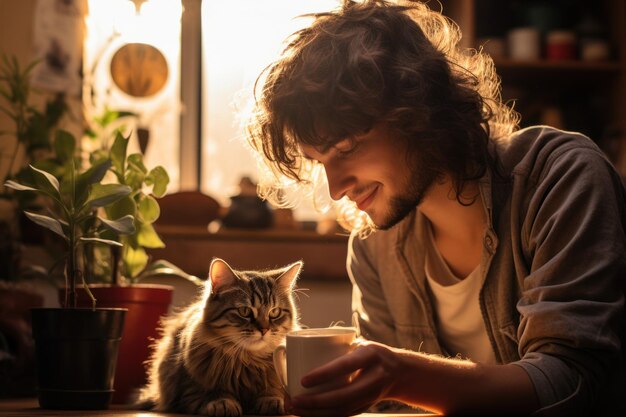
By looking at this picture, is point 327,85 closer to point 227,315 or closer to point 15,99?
point 227,315

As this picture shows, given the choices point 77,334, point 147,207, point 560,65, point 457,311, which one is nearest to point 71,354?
point 77,334

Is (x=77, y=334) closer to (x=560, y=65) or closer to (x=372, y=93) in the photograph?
(x=372, y=93)

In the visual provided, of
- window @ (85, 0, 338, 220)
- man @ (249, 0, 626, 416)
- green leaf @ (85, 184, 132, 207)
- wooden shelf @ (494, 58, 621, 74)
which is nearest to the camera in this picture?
man @ (249, 0, 626, 416)

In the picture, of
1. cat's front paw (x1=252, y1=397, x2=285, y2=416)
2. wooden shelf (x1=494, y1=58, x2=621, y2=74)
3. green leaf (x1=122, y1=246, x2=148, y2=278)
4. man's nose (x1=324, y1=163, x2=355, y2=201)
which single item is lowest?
cat's front paw (x1=252, y1=397, x2=285, y2=416)

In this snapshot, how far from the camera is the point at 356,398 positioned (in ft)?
3.40

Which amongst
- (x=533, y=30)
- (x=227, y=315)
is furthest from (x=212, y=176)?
(x=227, y=315)

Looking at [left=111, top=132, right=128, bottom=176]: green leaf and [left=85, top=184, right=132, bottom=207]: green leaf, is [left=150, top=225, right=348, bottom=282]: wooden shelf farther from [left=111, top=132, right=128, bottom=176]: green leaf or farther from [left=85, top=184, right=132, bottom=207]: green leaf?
[left=85, top=184, right=132, bottom=207]: green leaf

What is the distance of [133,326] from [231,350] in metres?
0.41

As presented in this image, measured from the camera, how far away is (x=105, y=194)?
4.57ft

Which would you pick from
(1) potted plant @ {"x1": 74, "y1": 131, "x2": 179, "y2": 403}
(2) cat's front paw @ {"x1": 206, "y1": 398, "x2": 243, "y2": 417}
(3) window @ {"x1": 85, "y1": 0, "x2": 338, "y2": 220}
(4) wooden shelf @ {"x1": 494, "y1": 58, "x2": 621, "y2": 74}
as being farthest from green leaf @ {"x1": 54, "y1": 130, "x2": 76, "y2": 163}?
(4) wooden shelf @ {"x1": 494, "y1": 58, "x2": 621, "y2": 74}

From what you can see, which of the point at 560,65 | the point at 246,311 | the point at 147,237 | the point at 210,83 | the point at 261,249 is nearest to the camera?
the point at 246,311

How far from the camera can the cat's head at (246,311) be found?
1293 mm

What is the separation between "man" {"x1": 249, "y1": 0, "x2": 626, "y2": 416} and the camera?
1137 mm

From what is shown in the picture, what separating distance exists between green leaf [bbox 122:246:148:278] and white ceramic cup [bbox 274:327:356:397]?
2.46 feet
